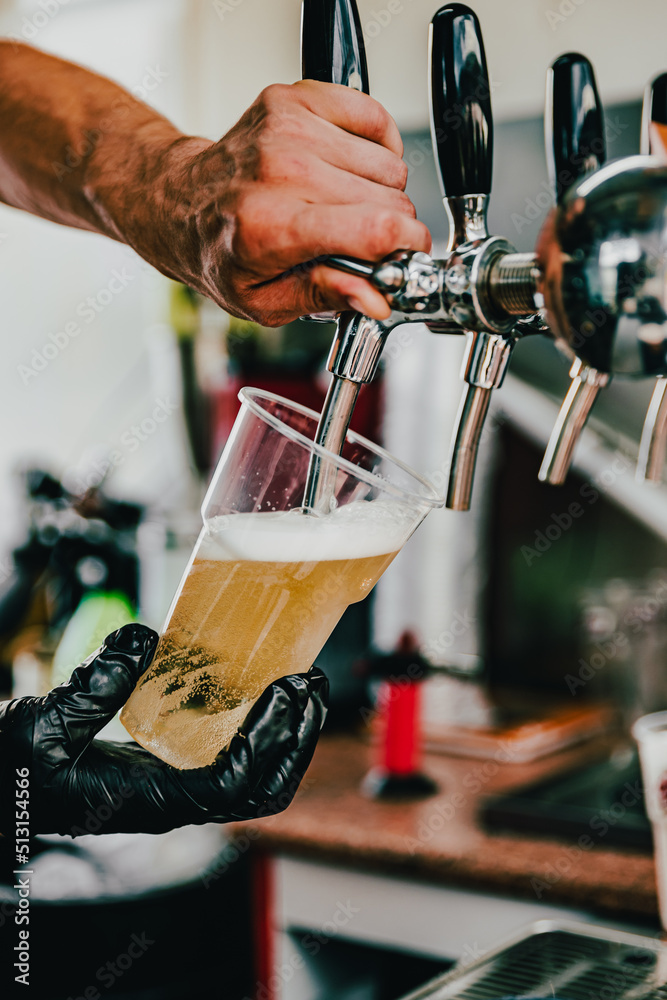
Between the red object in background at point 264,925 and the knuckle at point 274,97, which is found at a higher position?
the knuckle at point 274,97

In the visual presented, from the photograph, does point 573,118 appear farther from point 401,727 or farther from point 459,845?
point 401,727

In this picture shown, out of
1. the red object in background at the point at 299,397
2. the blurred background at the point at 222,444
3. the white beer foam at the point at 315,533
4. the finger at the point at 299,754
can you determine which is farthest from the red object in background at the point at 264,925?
the white beer foam at the point at 315,533

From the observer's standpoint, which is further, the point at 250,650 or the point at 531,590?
the point at 531,590

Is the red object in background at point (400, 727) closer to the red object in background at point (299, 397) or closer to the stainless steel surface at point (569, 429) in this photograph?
the red object in background at point (299, 397)

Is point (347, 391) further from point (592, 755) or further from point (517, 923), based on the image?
point (592, 755)

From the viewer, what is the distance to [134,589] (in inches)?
78.2

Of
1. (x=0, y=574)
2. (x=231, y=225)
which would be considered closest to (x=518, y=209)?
(x=0, y=574)

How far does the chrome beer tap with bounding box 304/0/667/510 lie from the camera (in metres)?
0.43

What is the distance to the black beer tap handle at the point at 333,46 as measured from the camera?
2.00 ft

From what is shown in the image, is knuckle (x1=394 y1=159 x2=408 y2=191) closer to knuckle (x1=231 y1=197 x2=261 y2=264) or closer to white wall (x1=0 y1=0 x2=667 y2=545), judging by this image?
knuckle (x1=231 y1=197 x2=261 y2=264)

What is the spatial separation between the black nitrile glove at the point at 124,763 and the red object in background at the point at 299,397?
151 centimetres

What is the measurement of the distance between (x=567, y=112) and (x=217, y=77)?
2.09 meters

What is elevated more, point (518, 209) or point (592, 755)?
point (518, 209)

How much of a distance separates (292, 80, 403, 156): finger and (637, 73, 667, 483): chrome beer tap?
0.71 ft
